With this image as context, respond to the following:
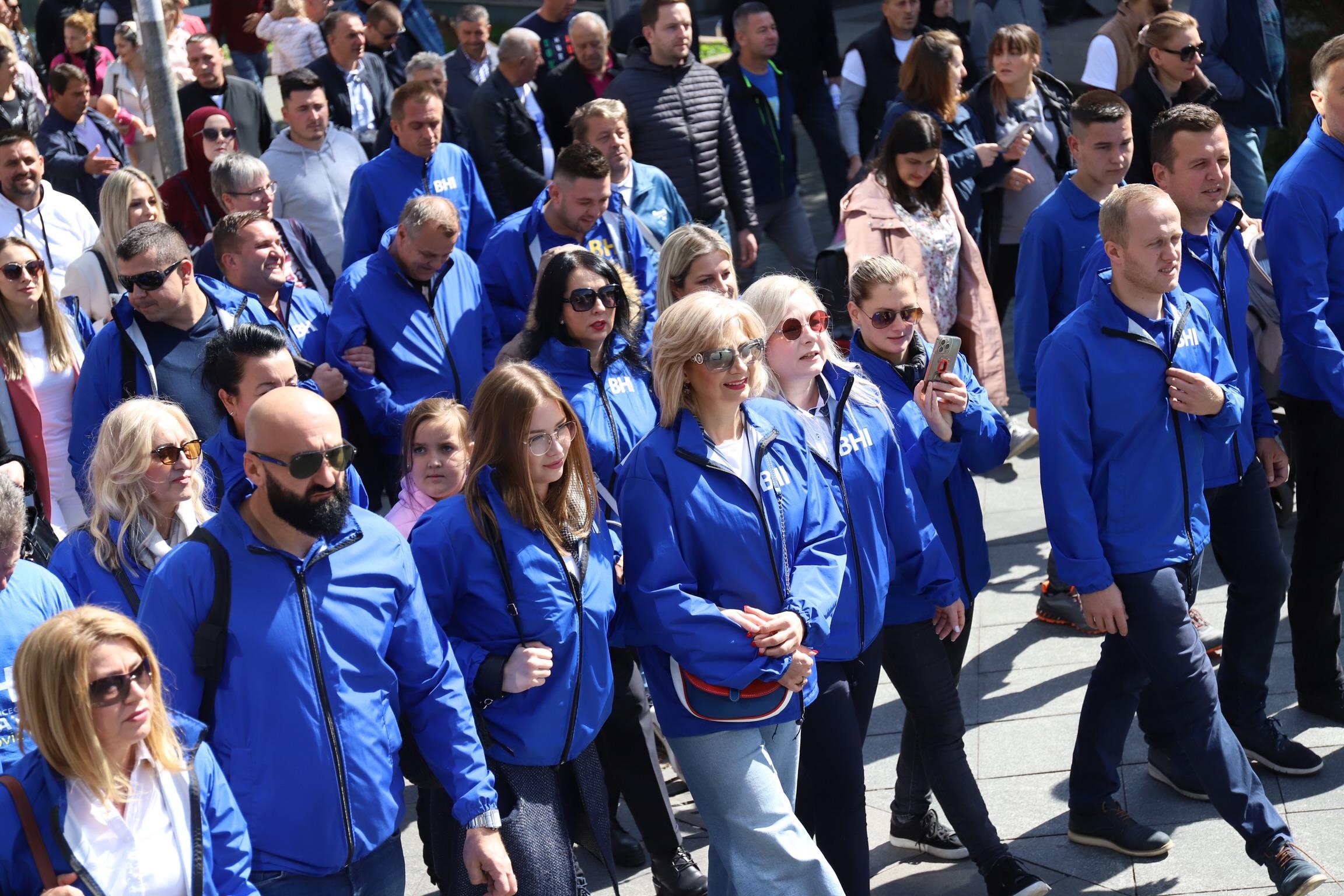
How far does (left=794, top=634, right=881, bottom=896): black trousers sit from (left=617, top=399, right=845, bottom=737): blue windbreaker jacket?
5.2 inches

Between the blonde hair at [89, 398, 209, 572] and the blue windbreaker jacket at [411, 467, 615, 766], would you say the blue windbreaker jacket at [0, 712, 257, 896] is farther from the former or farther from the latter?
the blonde hair at [89, 398, 209, 572]

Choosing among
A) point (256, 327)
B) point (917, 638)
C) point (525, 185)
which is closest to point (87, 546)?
point (256, 327)

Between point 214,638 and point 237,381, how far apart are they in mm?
1466

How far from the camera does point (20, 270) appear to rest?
19.1 feet

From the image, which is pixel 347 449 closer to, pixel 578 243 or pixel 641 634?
pixel 641 634

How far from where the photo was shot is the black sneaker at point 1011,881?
4.67 meters

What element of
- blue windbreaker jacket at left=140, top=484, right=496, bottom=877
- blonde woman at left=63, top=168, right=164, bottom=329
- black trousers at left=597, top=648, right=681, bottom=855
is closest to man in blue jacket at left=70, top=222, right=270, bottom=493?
blonde woman at left=63, top=168, right=164, bottom=329

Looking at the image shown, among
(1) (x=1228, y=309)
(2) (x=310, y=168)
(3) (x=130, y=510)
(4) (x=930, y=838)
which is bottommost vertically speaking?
(4) (x=930, y=838)

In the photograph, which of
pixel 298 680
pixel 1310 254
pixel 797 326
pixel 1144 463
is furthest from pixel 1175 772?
pixel 298 680

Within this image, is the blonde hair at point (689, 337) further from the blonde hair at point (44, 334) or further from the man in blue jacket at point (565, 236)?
the blonde hair at point (44, 334)

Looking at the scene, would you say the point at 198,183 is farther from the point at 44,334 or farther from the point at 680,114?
the point at 680,114

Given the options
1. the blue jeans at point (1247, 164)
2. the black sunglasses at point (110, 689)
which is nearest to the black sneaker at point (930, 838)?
the black sunglasses at point (110, 689)

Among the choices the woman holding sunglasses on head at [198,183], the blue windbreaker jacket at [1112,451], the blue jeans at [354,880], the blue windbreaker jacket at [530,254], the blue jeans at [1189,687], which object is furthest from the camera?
the woman holding sunglasses on head at [198,183]

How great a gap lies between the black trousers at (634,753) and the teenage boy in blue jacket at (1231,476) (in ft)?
5.76
